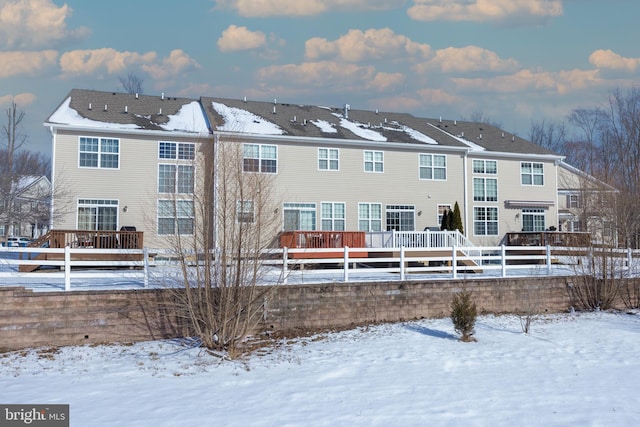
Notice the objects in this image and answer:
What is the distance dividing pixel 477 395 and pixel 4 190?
88.4 feet

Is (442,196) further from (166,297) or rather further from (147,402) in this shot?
(147,402)

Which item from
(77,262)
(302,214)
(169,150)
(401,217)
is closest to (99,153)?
(169,150)

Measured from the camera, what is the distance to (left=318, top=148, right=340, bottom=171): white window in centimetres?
2484

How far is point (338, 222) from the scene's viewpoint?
24.8 m

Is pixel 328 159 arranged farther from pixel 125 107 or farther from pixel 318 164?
pixel 125 107

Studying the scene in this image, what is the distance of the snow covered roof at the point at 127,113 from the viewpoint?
22250 millimetres

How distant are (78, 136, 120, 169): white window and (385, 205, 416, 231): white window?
1153cm

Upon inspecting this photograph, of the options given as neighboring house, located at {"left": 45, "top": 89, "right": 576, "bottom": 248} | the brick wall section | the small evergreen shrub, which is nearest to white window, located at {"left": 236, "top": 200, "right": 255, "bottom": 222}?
the brick wall section

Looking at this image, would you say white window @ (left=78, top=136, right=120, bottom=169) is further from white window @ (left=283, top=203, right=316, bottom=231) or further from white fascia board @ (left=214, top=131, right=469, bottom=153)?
white window @ (left=283, top=203, right=316, bottom=231)

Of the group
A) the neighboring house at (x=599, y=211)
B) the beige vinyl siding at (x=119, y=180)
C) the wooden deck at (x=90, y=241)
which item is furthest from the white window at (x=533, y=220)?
the wooden deck at (x=90, y=241)

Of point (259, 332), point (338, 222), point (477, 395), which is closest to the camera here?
point (477, 395)

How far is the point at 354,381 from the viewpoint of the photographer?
9.11 meters

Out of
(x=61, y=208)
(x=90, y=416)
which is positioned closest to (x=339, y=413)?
(x=90, y=416)

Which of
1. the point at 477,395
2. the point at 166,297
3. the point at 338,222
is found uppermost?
the point at 338,222
